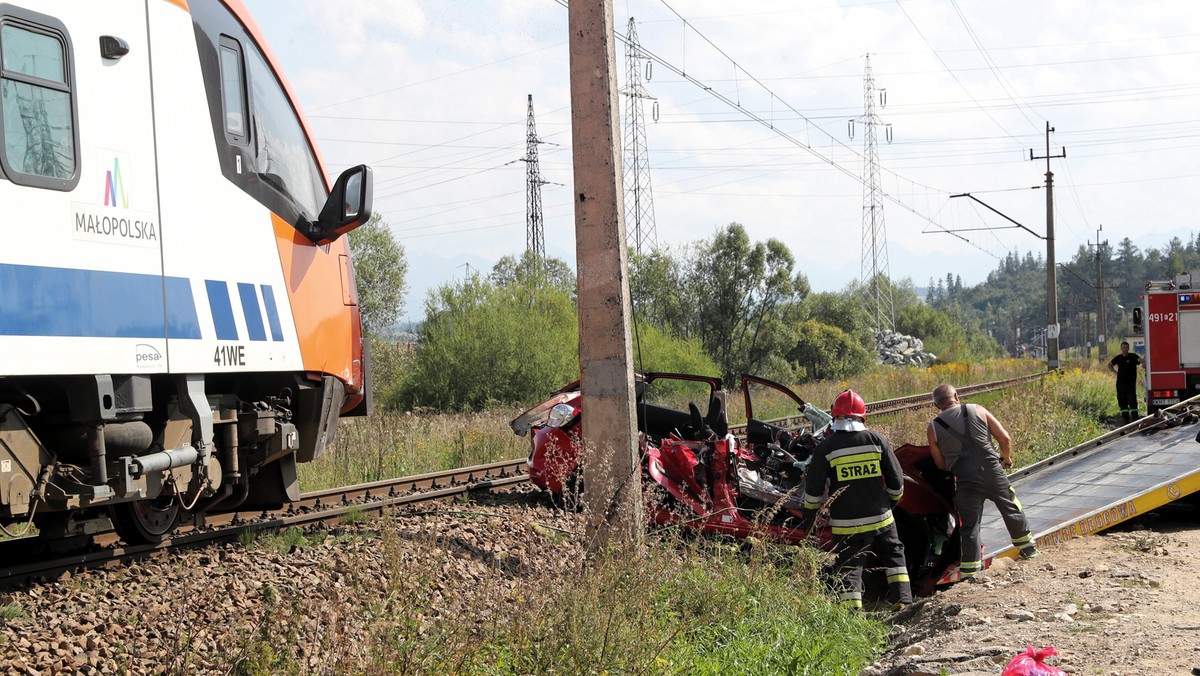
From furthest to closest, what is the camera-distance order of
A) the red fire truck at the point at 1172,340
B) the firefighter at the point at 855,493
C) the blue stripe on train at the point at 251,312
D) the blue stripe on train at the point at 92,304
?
the red fire truck at the point at 1172,340 < the firefighter at the point at 855,493 < the blue stripe on train at the point at 251,312 < the blue stripe on train at the point at 92,304

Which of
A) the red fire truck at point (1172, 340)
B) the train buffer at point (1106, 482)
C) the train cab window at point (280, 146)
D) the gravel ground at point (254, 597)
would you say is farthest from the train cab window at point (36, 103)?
the red fire truck at point (1172, 340)

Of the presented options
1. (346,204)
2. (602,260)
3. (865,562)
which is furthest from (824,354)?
(346,204)

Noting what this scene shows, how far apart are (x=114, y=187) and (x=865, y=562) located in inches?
224

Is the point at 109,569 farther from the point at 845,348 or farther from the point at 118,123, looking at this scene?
the point at 845,348

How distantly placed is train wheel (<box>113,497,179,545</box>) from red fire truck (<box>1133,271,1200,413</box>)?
1988 centimetres

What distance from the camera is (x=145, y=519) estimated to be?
7.32 metres

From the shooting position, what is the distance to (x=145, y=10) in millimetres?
5902

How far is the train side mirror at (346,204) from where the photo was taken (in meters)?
7.39

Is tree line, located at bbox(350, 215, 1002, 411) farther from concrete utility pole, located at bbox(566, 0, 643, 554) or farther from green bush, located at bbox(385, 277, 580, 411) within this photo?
concrete utility pole, located at bbox(566, 0, 643, 554)

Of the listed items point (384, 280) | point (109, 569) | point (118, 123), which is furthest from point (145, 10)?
point (384, 280)

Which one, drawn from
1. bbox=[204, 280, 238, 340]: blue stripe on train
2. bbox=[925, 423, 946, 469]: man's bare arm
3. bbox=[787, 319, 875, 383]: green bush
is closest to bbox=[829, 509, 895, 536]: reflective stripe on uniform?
bbox=[925, 423, 946, 469]: man's bare arm

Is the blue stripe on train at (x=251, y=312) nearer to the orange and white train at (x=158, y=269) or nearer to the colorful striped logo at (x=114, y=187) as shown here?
the orange and white train at (x=158, y=269)

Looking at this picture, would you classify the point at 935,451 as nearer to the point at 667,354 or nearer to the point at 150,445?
the point at 150,445

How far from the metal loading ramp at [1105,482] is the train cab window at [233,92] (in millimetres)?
6349
